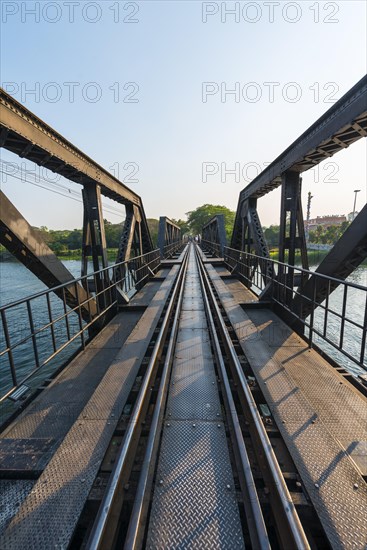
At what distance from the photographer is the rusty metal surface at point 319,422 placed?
74.7 inches

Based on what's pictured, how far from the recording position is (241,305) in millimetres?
6859

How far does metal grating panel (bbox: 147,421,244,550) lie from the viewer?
5.82 ft

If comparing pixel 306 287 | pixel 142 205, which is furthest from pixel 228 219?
pixel 306 287

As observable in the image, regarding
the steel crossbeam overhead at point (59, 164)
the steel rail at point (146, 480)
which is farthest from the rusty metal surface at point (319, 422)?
the steel crossbeam overhead at point (59, 164)

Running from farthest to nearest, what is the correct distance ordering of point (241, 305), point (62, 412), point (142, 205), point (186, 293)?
point (142, 205), point (186, 293), point (241, 305), point (62, 412)

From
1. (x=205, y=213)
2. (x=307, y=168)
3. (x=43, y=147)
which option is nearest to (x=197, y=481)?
(x=43, y=147)

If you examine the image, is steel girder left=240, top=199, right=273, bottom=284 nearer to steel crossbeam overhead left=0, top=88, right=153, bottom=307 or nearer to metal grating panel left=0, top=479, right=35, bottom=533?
steel crossbeam overhead left=0, top=88, right=153, bottom=307

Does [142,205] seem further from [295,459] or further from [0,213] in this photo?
[295,459]

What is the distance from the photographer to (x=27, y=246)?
4.24 metres

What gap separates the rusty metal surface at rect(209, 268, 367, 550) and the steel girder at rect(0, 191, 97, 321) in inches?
135

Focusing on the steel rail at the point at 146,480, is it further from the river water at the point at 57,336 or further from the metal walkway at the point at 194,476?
the river water at the point at 57,336

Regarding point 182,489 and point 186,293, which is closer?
point 182,489

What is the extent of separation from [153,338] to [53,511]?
11.3 ft

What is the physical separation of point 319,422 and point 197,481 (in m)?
1.43
